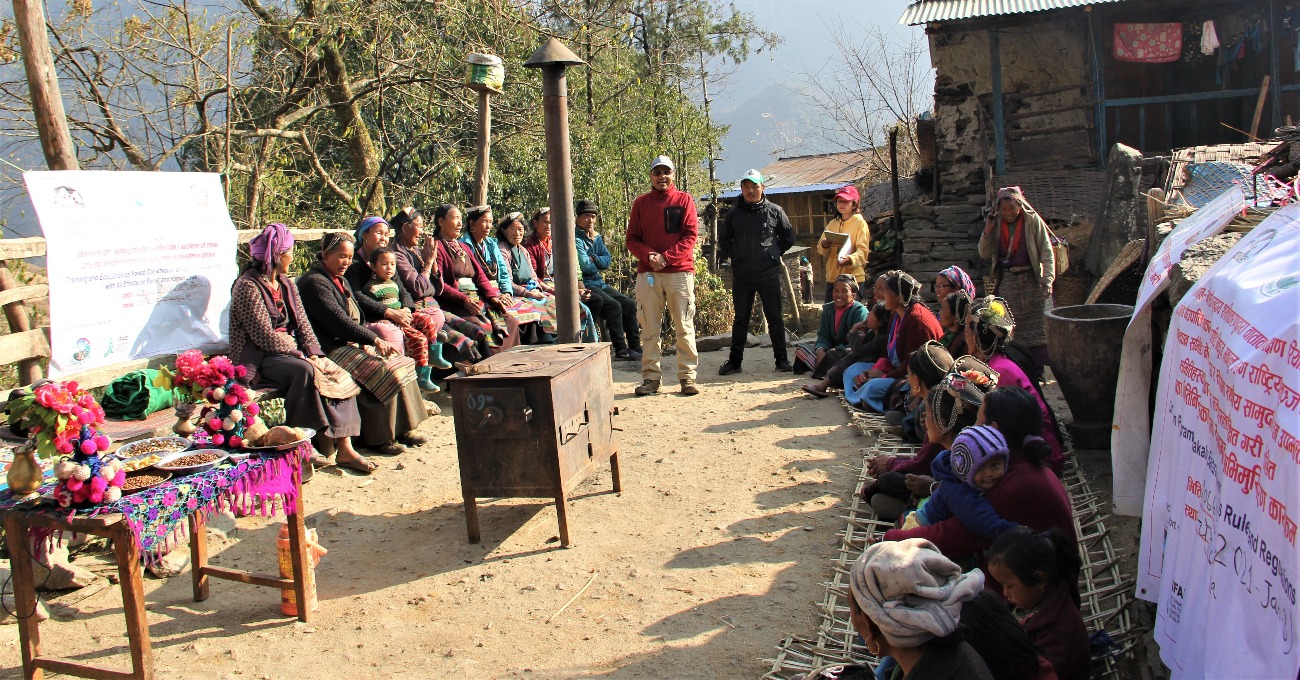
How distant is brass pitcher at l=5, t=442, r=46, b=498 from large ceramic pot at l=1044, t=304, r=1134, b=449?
5170 mm

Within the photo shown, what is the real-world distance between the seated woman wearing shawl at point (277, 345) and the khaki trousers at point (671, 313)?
8.99ft

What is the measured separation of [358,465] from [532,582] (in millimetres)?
2112

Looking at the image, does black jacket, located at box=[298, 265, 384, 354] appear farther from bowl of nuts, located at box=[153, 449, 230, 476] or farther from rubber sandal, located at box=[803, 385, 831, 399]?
rubber sandal, located at box=[803, 385, 831, 399]

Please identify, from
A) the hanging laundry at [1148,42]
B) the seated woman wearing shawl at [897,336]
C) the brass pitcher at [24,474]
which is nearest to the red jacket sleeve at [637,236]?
the seated woman wearing shawl at [897,336]

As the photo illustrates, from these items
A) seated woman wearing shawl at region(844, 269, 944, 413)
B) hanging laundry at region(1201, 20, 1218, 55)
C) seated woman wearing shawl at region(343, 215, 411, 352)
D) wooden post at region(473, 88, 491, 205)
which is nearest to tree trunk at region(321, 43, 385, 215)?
wooden post at region(473, 88, 491, 205)

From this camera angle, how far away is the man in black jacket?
8555 mm

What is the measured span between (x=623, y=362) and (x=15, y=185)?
554 centimetres

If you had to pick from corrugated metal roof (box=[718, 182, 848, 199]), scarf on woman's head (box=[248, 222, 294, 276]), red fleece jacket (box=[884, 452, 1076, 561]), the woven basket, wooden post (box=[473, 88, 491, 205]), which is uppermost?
corrugated metal roof (box=[718, 182, 848, 199])

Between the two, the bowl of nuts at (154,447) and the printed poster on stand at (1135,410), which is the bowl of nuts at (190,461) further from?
the printed poster on stand at (1135,410)

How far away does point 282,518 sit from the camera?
18.3ft

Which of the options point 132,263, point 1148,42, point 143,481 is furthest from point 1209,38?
point 143,481

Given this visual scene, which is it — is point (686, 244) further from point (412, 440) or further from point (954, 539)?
point (954, 539)

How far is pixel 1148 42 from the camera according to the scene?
464 inches

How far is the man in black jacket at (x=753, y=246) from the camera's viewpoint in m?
8.55
